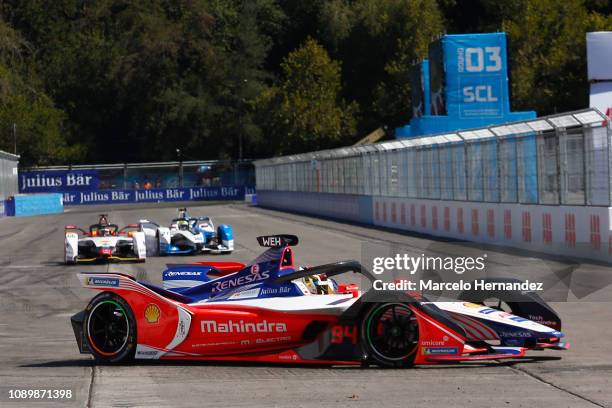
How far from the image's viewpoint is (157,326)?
28.9 feet

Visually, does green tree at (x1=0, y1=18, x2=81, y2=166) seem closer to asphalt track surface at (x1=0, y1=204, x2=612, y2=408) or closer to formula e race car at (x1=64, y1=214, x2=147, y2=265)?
formula e race car at (x1=64, y1=214, x2=147, y2=265)

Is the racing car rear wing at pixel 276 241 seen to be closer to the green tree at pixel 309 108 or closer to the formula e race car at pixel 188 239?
the formula e race car at pixel 188 239

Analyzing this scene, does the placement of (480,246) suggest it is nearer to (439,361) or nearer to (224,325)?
(439,361)

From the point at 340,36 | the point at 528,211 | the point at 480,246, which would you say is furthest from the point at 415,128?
the point at 340,36

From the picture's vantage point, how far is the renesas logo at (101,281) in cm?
900

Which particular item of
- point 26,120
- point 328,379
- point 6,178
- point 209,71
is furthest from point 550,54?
point 328,379

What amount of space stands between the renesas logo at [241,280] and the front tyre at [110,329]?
38.1 inches

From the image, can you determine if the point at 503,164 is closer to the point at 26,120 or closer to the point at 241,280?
the point at 241,280

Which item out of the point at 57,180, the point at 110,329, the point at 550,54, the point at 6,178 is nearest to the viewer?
the point at 110,329

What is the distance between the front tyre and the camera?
29.1 feet

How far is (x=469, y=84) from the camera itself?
141ft

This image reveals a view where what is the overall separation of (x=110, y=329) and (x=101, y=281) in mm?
412

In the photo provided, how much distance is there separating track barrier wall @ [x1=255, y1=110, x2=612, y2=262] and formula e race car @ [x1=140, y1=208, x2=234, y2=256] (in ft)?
19.1

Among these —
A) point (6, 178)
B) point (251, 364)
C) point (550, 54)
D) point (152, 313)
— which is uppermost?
point (550, 54)
